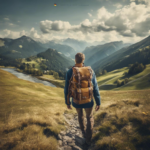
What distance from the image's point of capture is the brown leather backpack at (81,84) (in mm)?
4859

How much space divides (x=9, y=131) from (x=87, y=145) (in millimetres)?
4611

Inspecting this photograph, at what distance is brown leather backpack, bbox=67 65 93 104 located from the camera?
4.86 metres

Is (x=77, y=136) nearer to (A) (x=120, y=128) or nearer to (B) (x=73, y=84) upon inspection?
(A) (x=120, y=128)

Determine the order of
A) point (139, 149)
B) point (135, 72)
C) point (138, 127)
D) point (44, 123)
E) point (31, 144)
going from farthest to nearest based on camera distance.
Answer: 1. point (135, 72)
2. point (44, 123)
3. point (138, 127)
4. point (31, 144)
5. point (139, 149)

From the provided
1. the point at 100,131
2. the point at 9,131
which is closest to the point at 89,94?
the point at 100,131

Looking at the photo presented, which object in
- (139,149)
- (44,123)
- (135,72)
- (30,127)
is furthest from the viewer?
(135,72)

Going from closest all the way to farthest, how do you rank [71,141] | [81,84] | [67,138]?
[81,84] < [71,141] < [67,138]

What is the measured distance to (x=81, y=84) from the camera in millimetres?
4941

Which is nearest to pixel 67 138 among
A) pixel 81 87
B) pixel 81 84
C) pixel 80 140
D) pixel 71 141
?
pixel 71 141

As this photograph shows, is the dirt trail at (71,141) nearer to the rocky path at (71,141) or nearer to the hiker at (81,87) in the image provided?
the rocky path at (71,141)

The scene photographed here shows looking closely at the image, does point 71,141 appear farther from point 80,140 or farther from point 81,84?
point 81,84

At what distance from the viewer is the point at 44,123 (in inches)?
→ 262

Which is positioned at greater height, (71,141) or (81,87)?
(81,87)

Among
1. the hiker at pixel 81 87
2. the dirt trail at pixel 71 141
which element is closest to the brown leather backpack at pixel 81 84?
the hiker at pixel 81 87
